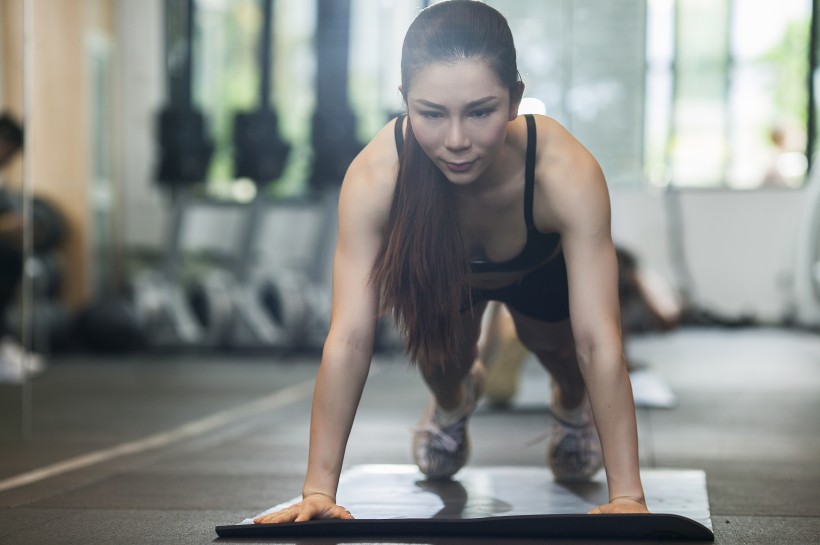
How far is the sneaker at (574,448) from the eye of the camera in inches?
87.7

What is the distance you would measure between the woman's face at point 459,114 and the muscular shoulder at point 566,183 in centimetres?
15

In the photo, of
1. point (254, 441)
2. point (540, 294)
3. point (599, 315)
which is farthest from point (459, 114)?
point (254, 441)

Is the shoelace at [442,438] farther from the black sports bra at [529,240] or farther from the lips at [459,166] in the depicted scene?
the lips at [459,166]

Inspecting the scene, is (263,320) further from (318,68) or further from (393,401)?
(393,401)

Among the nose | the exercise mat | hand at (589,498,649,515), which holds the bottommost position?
the exercise mat

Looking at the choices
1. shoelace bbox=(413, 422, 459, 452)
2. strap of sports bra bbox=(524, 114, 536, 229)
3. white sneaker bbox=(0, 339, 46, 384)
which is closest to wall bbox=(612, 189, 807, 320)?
white sneaker bbox=(0, 339, 46, 384)

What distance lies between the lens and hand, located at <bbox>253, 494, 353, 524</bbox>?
1.61m

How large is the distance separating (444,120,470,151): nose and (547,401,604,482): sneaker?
2.96 ft

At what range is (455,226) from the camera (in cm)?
171

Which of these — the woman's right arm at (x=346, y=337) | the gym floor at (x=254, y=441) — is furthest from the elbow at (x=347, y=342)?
the gym floor at (x=254, y=441)

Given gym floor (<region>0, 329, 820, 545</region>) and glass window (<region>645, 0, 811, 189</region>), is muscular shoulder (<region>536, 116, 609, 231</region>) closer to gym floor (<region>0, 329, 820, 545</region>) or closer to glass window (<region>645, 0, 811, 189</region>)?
gym floor (<region>0, 329, 820, 545</region>)

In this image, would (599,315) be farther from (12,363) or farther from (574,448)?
(12,363)

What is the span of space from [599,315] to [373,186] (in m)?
0.41

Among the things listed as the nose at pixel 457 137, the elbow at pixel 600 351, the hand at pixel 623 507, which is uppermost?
the nose at pixel 457 137
